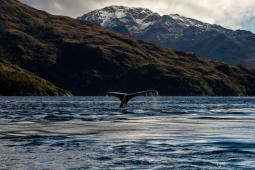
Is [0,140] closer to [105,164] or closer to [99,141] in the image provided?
[99,141]

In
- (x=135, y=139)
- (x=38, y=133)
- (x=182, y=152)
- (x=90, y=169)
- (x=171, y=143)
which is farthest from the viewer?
(x=38, y=133)

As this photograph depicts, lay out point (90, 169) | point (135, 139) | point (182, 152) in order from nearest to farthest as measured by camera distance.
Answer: point (90, 169) → point (182, 152) → point (135, 139)

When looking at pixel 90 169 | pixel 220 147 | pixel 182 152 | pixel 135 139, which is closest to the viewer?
pixel 90 169

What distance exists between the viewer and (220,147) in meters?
36.8

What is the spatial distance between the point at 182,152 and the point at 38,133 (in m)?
18.4

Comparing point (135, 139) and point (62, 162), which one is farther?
point (135, 139)

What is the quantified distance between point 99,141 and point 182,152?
926cm

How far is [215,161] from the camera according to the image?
30453 millimetres

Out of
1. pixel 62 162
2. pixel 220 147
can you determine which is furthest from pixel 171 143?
pixel 62 162

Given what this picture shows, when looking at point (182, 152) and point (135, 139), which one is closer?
point (182, 152)

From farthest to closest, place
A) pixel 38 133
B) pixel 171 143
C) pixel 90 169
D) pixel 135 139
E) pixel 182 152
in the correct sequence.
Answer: pixel 38 133 < pixel 135 139 < pixel 171 143 < pixel 182 152 < pixel 90 169

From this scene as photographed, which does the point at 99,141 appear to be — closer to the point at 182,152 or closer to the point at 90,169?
the point at 182,152

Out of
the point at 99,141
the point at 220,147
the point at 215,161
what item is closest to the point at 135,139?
the point at 99,141

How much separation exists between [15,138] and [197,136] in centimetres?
1551
